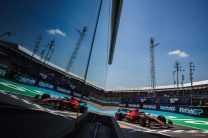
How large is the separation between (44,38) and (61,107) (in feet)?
25.5

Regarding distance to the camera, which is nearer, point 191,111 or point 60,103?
point 60,103

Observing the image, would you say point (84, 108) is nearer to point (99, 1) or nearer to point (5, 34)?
point (99, 1)

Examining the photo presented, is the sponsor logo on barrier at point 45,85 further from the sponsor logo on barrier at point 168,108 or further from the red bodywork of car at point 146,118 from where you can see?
the sponsor logo on barrier at point 168,108

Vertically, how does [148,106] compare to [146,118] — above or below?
above

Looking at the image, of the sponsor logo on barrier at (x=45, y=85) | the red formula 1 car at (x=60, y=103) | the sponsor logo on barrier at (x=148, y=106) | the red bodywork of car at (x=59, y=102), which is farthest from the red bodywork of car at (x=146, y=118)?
the sponsor logo on barrier at (x=45, y=85)

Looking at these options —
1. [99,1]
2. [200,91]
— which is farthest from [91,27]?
[200,91]

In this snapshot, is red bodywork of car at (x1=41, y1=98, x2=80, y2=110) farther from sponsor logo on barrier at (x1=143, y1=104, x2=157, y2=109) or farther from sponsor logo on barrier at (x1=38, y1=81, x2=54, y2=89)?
sponsor logo on barrier at (x1=143, y1=104, x2=157, y2=109)

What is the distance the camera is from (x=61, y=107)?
8.70 meters

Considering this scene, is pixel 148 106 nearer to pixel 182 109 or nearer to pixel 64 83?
pixel 182 109

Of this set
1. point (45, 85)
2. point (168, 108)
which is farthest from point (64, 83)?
point (168, 108)

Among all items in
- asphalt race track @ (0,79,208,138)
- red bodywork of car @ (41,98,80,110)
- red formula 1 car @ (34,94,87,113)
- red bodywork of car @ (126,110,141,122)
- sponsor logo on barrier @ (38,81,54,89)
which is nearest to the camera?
asphalt race track @ (0,79,208,138)

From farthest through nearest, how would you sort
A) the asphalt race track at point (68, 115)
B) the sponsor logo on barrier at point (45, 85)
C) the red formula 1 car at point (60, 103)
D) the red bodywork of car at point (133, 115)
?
the sponsor logo on barrier at point (45, 85), the red bodywork of car at point (133, 115), the red formula 1 car at point (60, 103), the asphalt race track at point (68, 115)

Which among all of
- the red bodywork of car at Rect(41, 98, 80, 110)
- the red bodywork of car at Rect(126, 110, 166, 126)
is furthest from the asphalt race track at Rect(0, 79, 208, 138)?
the red bodywork of car at Rect(41, 98, 80, 110)

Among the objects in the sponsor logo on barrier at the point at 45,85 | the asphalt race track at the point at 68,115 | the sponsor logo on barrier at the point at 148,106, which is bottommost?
the asphalt race track at the point at 68,115
